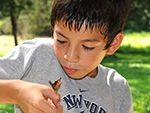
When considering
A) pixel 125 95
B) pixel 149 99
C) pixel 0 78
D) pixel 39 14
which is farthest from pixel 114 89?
pixel 39 14

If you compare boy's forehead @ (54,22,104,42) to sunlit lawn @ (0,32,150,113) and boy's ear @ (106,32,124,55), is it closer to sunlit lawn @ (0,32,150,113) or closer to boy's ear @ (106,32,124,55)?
boy's ear @ (106,32,124,55)

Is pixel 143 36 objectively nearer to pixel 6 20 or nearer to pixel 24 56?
pixel 6 20

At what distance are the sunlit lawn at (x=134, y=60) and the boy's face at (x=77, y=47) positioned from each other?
3127 mm

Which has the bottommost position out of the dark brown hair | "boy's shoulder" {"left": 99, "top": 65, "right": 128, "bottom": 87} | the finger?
"boy's shoulder" {"left": 99, "top": 65, "right": 128, "bottom": 87}

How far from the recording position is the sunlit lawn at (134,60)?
8.20m

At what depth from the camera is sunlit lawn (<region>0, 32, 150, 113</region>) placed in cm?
820

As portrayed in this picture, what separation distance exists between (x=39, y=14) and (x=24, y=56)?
23.6 metres

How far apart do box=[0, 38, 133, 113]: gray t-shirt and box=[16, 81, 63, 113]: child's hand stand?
299 millimetres

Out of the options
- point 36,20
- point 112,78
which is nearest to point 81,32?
point 112,78

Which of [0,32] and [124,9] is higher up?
[124,9]

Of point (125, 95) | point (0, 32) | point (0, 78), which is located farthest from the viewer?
point (0, 32)

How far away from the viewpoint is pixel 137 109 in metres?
4.49

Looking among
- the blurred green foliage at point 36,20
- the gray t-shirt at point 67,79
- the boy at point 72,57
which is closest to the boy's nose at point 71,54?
the boy at point 72,57

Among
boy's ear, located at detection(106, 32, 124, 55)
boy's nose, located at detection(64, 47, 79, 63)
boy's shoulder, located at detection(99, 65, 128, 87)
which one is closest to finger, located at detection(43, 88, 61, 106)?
boy's nose, located at detection(64, 47, 79, 63)
